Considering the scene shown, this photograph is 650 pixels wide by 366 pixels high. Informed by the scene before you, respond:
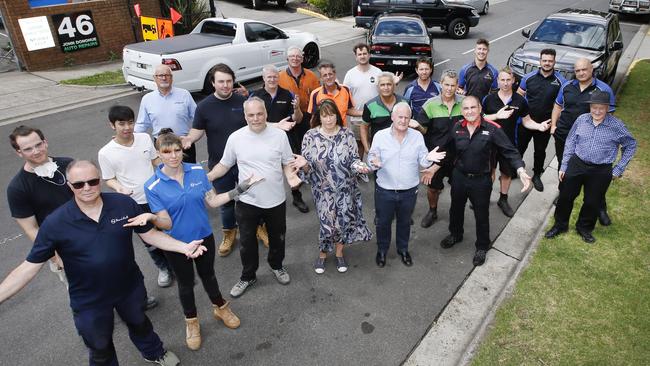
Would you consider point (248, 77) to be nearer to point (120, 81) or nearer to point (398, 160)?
point (120, 81)

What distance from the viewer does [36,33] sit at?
41.3 feet

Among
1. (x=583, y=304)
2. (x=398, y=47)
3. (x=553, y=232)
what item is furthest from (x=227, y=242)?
(x=398, y=47)

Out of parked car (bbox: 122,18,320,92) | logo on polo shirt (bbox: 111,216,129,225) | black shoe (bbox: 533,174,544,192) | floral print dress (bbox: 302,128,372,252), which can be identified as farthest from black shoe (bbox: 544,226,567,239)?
parked car (bbox: 122,18,320,92)

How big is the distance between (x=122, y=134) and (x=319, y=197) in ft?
6.52

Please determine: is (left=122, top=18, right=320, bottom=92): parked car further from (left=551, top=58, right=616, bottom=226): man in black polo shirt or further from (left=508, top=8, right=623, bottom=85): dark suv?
(left=551, top=58, right=616, bottom=226): man in black polo shirt

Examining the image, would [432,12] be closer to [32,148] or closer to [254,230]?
[254,230]

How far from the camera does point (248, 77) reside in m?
11.3

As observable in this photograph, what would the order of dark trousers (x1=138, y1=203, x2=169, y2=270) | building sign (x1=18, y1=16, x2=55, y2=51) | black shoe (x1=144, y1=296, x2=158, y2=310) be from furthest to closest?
1. building sign (x1=18, y1=16, x2=55, y2=51)
2. dark trousers (x1=138, y1=203, x2=169, y2=270)
3. black shoe (x1=144, y1=296, x2=158, y2=310)

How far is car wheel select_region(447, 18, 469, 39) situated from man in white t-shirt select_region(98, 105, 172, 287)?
53.2 feet

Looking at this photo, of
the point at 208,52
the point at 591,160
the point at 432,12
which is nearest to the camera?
the point at 591,160

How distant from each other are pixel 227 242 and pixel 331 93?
2363mm

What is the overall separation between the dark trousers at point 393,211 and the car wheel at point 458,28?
49.7ft

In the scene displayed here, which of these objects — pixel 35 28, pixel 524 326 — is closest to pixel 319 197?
pixel 524 326

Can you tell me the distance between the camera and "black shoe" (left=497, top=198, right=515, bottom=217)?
19.3ft
